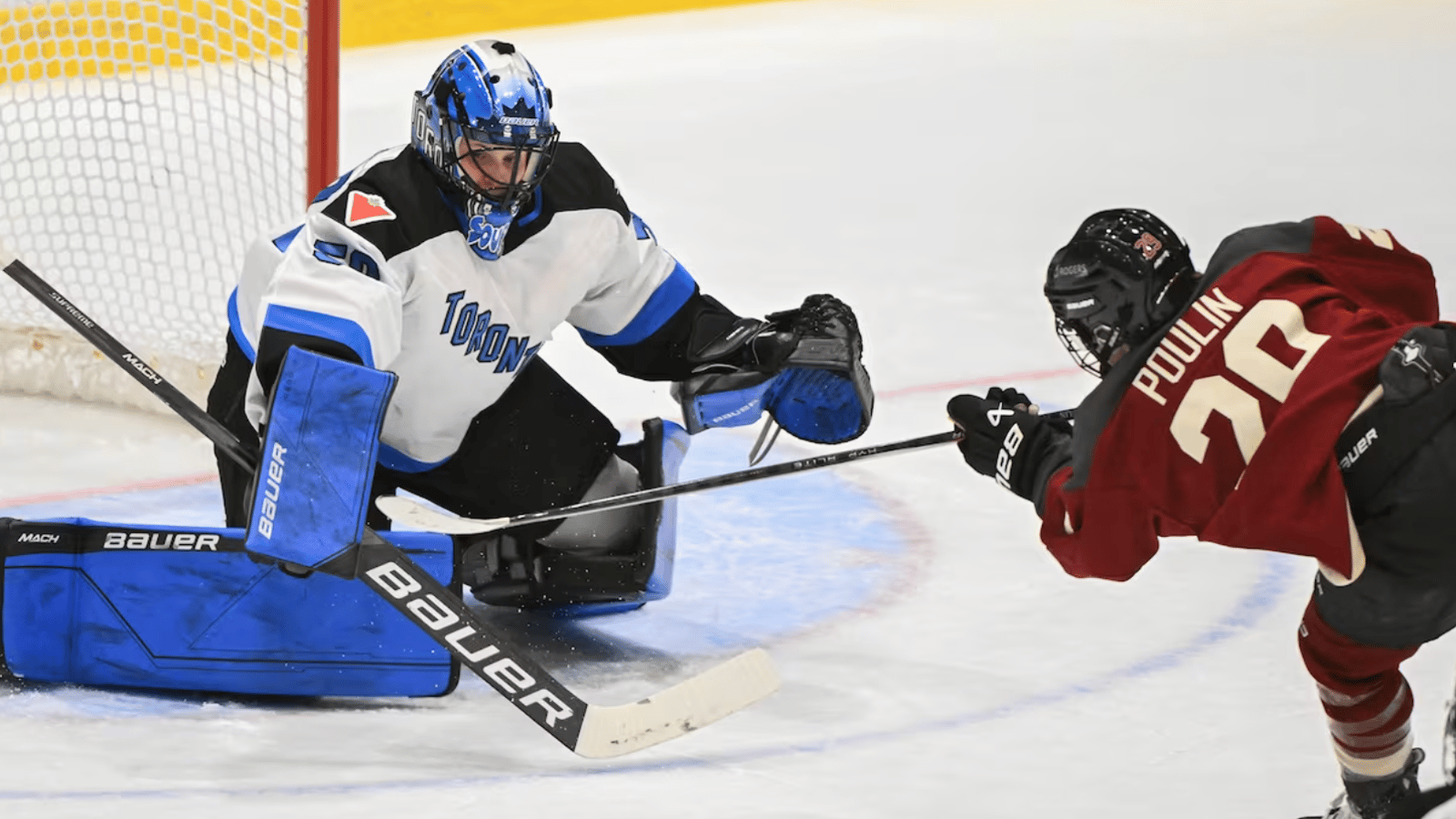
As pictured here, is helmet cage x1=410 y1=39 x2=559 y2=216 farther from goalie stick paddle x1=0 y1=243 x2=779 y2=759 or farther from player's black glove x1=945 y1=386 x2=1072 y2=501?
player's black glove x1=945 y1=386 x2=1072 y2=501

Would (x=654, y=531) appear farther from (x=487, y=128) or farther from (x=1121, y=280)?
(x=1121, y=280)

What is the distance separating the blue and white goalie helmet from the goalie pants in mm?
453

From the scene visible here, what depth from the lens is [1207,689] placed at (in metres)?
3.13

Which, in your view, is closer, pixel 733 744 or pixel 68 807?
pixel 68 807

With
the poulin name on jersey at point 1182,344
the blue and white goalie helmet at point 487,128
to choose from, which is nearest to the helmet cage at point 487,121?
the blue and white goalie helmet at point 487,128

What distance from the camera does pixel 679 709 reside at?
2.93 m

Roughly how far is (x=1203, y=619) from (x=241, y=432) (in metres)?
1.52

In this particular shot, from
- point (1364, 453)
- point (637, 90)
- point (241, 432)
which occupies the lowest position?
point (637, 90)

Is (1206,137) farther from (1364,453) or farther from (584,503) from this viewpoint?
(1364,453)

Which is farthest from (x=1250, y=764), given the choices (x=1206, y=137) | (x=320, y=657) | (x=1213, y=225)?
(x=1206, y=137)

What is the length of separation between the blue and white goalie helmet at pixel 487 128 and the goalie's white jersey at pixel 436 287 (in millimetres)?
82

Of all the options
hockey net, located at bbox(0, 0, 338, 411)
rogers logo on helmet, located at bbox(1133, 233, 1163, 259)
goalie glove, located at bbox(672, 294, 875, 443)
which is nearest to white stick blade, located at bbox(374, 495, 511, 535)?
goalie glove, located at bbox(672, 294, 875, 443)

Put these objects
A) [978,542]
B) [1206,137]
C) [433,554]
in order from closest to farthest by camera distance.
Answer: [433,554]
[978,542]
[1206,137]

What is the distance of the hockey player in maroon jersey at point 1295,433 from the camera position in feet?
7.55
